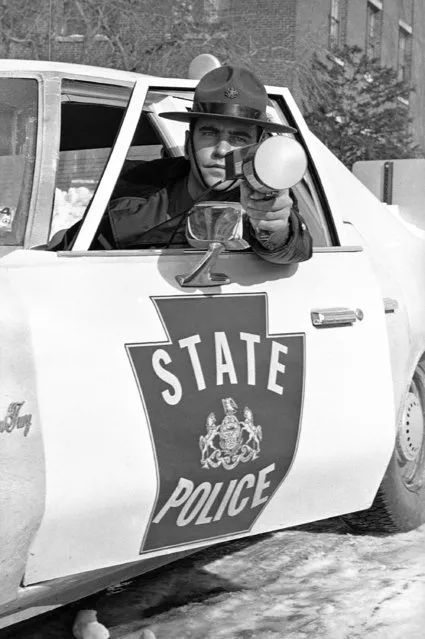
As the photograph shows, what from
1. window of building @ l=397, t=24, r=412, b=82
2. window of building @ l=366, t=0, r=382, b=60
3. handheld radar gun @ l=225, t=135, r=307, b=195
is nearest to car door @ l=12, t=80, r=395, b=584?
handheld radar gun @ l=225, t=135, r=307, b=195

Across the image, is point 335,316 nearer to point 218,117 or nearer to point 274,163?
point 218,117

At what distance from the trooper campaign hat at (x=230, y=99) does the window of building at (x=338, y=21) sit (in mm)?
23990

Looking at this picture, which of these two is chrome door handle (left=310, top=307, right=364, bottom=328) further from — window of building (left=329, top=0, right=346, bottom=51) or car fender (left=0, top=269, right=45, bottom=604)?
window of building (left=329, top=0, right=346, bottom=51)

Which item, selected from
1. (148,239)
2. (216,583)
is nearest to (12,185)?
(148,239)

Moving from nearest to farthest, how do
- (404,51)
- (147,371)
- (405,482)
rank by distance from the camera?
(147,371), (405,482), (404,51)

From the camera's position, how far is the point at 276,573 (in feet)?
13.4

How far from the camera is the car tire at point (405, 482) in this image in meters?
4.42

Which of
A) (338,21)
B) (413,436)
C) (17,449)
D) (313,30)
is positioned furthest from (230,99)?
(338,21)

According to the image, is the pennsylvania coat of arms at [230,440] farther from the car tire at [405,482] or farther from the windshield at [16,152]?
the car tire at [405,482]

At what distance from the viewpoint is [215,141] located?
3.54 metres

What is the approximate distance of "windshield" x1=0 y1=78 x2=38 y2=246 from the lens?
326 centimetres

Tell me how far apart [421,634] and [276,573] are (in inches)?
30.6

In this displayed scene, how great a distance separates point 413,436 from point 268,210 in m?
1.70

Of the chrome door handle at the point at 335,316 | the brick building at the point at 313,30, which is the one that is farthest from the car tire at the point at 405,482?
the brick building at the point at 313,30
